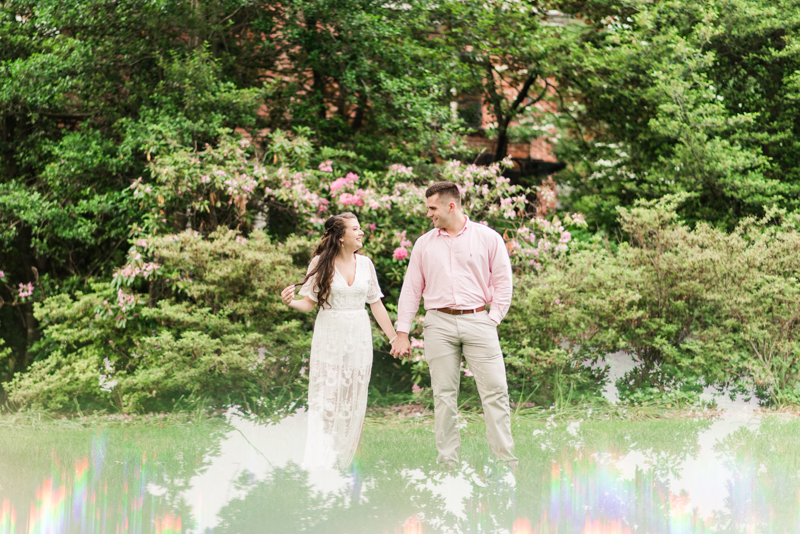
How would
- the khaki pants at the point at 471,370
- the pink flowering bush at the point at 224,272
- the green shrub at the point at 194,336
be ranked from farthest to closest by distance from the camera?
the pink flowering bush at the point at 224,272
the green shrub at the point at 194,336
the khaki pants at the point at 471,370

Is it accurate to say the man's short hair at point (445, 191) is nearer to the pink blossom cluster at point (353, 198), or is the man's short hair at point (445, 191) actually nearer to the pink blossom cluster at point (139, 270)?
the pink blossom cluster at point (353, 198)

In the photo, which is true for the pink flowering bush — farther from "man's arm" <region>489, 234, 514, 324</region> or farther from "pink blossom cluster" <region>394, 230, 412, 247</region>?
"man's arm" <region>489, 234, 514, 324</region>

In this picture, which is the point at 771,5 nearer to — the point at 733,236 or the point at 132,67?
the point at 733,236

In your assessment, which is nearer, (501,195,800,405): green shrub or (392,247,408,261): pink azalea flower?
(501,195,800,405): green shrub

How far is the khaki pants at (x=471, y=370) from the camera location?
5.06 meters

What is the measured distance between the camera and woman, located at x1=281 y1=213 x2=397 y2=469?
5.20 meters

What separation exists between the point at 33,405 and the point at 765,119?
11.6 meters

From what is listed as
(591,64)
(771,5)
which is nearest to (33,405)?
(591,64)

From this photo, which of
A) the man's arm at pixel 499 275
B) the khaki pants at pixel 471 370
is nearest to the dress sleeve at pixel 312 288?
the khaki pants at pixel 471 370

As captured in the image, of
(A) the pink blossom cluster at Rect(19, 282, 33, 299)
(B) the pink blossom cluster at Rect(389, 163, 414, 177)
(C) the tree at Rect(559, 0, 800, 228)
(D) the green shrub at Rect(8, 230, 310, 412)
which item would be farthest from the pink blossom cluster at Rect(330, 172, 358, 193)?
(C) the tree at Rect(559, 0, 800, 228)

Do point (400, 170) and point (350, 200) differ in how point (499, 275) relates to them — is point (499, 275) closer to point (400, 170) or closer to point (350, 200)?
point (350, 200)

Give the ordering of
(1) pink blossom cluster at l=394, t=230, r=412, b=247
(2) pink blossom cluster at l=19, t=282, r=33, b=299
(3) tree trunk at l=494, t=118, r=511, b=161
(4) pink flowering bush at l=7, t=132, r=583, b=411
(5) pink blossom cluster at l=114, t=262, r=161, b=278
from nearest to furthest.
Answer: (4) pink flowering bush at l=7, t=132, r=583, b=411 < (5) pink blossom cluster at l=114, t=262, r=161, b=278 < (1) pink blossom cluster at l=394, t=230, r=412, b=247 < (2) pink blossom cluster at l=19, t=282, r=33, b=299 < (3) tree trunk at l=494, t=118, r=511, b=161

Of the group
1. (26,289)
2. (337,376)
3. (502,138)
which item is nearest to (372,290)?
(337,376)

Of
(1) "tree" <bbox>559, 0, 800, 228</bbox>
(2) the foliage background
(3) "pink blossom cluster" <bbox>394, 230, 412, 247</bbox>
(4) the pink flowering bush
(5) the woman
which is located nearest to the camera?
(5) the woman
